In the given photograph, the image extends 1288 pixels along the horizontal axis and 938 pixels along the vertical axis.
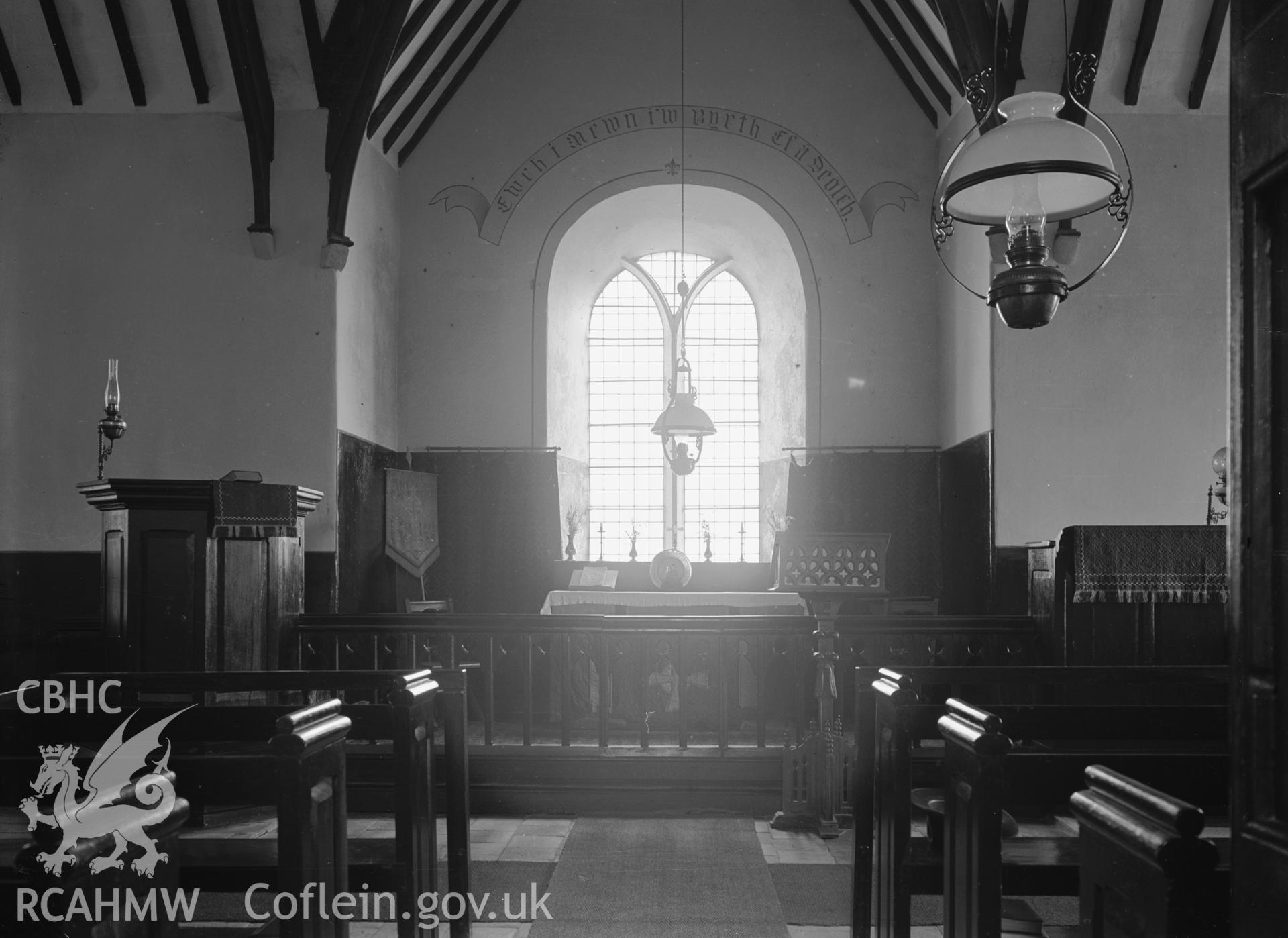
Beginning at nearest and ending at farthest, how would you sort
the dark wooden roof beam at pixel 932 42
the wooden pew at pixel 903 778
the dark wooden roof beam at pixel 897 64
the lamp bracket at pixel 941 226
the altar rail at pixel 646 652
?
the wooden pew at pixel 903 778, the lamp bracket at pixel 941 226, the altar rail at pixel 646 652, the dark wooden roof beam at pixel 932 42, the dark wooden roof beam at pixel 897 64

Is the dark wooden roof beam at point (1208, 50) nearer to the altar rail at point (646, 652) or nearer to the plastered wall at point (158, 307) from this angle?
the altar rail at point (646, 652)

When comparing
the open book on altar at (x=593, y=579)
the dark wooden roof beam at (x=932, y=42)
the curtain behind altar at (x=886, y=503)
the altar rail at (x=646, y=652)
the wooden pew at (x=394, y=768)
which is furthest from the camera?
the curtain behind altar at (x=886, y=503)

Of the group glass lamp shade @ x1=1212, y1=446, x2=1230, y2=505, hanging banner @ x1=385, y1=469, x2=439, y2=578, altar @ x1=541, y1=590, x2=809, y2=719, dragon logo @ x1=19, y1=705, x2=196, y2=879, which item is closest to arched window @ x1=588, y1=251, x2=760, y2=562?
hanging banner @ x1=385, y1=469, x2=439, y2=578

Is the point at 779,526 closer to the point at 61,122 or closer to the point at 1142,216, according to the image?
the point at 1142,216

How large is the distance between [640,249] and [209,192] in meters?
3.96

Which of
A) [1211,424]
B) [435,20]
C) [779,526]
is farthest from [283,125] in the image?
[1211,424]

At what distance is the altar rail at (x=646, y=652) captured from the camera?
546 centimetres

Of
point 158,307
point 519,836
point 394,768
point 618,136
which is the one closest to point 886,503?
point 618,136

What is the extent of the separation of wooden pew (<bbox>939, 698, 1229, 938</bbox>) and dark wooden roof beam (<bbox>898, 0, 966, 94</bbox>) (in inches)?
230

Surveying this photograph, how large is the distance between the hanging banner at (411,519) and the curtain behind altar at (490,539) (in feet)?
0.42

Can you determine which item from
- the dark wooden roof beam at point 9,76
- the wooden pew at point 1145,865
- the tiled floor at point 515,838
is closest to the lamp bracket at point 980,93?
the wooden pew at point 1145,865

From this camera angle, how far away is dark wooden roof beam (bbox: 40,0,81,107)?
7094 mm

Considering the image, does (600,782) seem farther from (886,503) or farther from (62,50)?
(62,50)

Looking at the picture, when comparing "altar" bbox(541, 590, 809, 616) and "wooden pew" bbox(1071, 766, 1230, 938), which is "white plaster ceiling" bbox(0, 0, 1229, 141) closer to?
"altar" bbox(541, 590, 809, 616)
